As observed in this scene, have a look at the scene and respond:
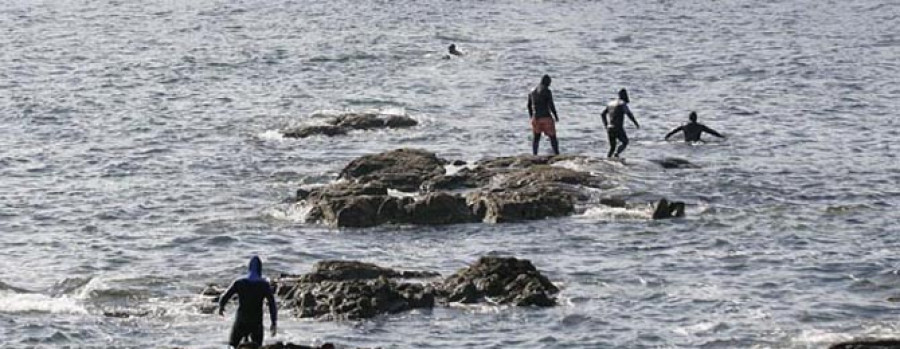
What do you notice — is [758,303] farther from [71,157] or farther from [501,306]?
[71,157]

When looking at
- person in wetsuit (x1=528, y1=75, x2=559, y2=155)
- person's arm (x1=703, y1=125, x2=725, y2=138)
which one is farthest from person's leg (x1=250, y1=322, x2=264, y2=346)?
person's arm (x1=703, y1=125, x2=725, y2=138)

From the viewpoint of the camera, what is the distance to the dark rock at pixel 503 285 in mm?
26812

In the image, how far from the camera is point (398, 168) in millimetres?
37250

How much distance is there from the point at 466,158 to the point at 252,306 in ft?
58.9

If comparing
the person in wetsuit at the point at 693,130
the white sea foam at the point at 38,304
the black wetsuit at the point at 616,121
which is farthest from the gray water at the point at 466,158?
the black wetsuit at the point at 616,121

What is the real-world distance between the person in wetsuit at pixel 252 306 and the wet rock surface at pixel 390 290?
105 inches

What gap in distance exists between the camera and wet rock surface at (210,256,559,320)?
26.3 meters

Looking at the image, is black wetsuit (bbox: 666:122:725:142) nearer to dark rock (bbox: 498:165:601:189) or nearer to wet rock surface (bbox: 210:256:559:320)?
dark rock (bbox: 498:165:601:189)

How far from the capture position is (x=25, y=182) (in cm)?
4022

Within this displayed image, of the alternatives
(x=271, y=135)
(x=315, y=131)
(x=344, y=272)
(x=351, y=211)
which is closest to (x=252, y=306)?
(x=344, y=272)

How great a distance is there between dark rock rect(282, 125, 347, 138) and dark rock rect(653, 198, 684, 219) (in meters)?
13.2

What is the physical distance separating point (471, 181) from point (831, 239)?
8142mm

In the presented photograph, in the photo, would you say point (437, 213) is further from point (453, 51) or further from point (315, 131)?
point (453, 51)

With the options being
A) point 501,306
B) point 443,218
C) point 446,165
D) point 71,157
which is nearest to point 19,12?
point 71,157
